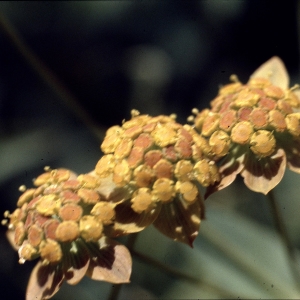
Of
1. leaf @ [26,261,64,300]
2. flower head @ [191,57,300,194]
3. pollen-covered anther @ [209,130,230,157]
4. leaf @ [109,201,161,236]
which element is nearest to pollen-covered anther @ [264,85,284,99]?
flower head @ [191,57,300,194]

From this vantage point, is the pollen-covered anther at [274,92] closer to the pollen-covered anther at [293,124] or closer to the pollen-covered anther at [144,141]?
the pollen-covered anther at [293,124]

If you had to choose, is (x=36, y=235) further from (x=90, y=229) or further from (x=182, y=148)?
(x=182, y=148)

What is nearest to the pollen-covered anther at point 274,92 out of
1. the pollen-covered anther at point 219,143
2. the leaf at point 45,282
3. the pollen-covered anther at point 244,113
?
the pollen-covered anther at point 244,113

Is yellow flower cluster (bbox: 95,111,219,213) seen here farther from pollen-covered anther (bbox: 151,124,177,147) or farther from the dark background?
the dark background

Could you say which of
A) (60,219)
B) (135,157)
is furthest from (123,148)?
(60,219)

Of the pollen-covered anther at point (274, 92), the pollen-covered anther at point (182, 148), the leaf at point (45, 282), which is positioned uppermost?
the pollen-covered anther at point (182, 148)

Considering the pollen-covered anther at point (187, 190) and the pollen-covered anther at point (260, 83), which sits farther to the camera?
the pollen-covered anther at point (260, 83)

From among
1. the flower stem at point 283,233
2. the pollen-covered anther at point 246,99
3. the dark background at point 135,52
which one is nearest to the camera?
the pollen-covered anther at point 246,99

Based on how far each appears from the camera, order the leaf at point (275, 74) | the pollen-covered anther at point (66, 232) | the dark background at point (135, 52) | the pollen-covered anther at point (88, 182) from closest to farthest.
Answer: the pollen-covered anther at point (66, 232), the pollen-covered anther at point (88, 182), the leaf at point (275, 74), the dark background at point (135, 52)
